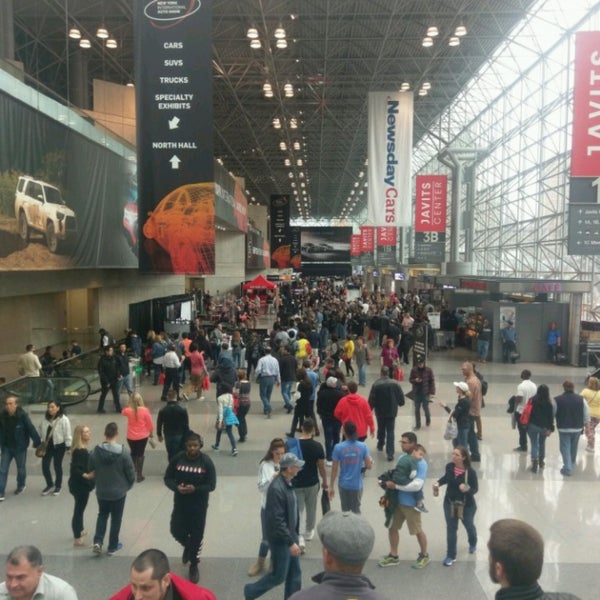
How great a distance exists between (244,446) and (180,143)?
643 centimetres

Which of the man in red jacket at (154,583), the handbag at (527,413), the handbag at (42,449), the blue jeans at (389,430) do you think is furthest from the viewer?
the blue jeans at (389,430)

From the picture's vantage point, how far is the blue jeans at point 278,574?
16.5 ft

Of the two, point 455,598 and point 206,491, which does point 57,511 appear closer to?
point 206,491

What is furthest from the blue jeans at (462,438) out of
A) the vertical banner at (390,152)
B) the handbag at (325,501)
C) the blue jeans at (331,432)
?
the vertical banner at (390,152)

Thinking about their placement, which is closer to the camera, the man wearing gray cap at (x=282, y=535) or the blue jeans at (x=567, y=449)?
the man wearing gray cap at (x=282, y=535)

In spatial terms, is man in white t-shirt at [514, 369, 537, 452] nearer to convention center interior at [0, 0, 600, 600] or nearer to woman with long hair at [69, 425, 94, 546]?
convention center interior at [0, 0, 600, 600]

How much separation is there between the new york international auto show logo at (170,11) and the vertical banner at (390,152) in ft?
29.2

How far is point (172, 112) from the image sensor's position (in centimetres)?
1315

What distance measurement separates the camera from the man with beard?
565 cm

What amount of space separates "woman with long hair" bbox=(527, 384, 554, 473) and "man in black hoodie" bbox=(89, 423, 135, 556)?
5.70 meters

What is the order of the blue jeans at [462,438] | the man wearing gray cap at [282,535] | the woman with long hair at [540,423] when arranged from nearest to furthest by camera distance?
the man wearing gray cap at [282,535], the woman with long hair at [540,423], the blue jeans at [462,438]

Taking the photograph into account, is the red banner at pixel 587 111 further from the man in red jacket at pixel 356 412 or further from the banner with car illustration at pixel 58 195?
the banner with car illustration at pixel 58 195

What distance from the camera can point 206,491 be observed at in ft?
18.7

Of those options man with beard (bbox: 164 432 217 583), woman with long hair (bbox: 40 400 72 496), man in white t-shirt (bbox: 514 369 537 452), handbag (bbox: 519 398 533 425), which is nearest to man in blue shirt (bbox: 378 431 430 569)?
man with beard (bbox: 164 432 217 583)
